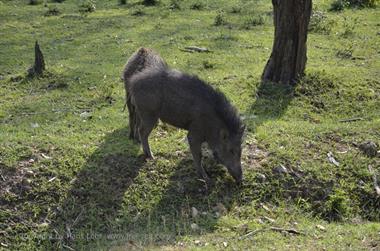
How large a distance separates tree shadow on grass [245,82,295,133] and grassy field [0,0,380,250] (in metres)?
0.03

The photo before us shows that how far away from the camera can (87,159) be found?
7.95 meters

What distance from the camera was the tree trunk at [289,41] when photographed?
10469mm

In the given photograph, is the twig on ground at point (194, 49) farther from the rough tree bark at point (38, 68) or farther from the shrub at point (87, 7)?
the shrub at point (87, 7)

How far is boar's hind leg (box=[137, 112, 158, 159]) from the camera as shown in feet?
26.0

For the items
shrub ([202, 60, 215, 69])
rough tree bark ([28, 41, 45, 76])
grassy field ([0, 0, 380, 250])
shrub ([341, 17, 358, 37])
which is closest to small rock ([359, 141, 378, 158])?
grassy field ([0, 0, 380, 250])

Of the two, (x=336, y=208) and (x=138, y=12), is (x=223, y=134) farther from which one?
(x=138, y=12)

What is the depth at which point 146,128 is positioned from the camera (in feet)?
26.1

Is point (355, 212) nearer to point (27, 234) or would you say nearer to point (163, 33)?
point (27, 234)

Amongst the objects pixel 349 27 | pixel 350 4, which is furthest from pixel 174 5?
pixel 350 4

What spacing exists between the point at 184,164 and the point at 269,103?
299 centimetres

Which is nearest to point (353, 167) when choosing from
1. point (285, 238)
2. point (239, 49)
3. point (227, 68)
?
point (285, 238)

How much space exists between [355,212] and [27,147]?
482 cm

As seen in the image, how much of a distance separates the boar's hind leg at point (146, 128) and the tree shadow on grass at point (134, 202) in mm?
156

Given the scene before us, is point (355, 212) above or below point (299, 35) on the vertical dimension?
below
